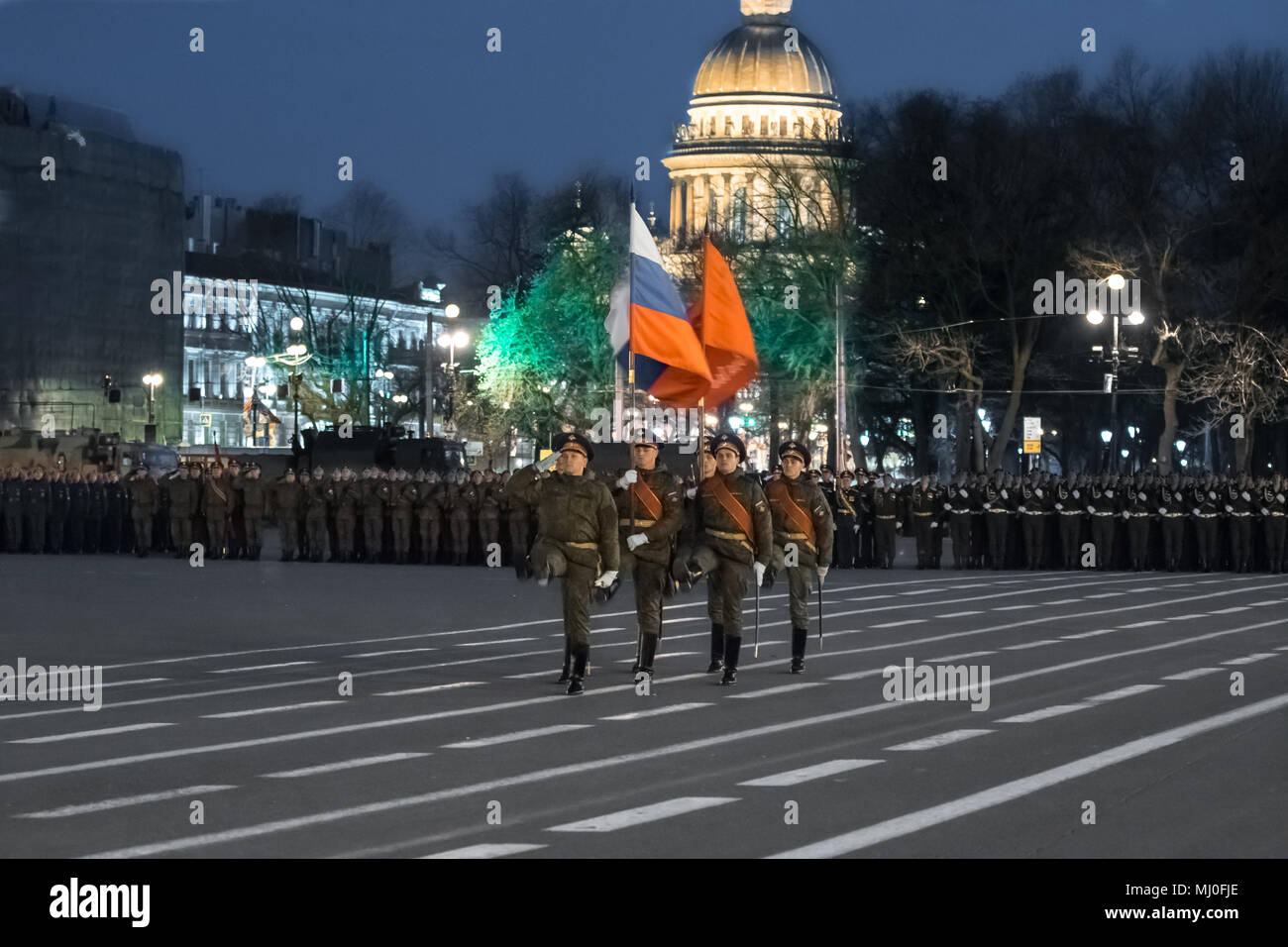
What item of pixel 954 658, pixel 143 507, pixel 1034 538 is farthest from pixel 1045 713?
pixel 143 507

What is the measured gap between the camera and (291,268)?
128000 mm

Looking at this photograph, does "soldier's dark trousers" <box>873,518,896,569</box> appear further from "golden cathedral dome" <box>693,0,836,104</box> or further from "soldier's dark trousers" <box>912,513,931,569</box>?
"golden cathedral dome" <box>693,0,836,104</box>

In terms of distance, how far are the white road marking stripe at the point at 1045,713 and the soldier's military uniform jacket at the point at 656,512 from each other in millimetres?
3654

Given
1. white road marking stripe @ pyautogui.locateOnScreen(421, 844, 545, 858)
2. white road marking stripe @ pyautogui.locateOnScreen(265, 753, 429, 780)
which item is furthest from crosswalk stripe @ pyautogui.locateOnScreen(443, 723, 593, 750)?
white road marking stripe @ pyautogui.locateOnScreen(421, 844, 545, 858)

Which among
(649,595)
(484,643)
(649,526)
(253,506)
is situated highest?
(253,506)

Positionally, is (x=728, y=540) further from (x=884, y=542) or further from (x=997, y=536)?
(x=884, y=542)

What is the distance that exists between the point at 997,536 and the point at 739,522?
21922mm

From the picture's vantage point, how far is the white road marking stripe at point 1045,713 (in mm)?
15922

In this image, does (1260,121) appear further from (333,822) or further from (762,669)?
(333,822)

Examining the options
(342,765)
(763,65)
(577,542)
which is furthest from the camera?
(763,65)

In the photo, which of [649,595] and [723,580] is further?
[723,580]

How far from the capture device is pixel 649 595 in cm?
1889

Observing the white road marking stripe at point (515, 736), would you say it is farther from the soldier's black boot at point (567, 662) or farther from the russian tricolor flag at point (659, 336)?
the russian tricolor flag at point (659, 336)

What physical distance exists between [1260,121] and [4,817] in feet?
179
